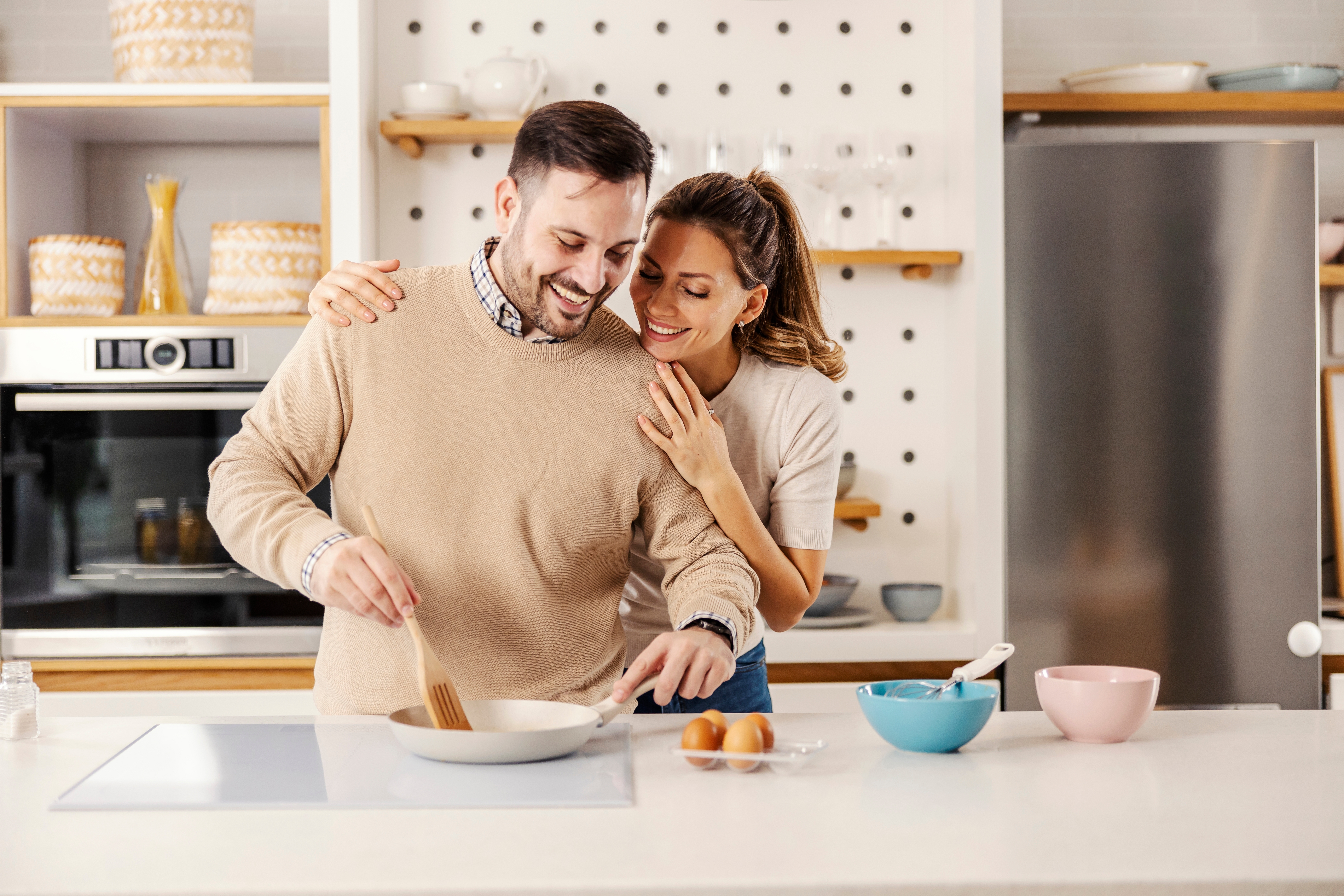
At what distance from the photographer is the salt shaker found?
4.02 ft

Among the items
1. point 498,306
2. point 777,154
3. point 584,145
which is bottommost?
point 498,306

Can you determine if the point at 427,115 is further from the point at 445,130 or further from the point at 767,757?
the point at 767,757

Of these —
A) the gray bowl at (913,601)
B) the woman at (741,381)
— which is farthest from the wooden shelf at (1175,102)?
the woman at (741,381)

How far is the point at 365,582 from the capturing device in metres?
1.19

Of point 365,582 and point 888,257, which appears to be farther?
point 888,257

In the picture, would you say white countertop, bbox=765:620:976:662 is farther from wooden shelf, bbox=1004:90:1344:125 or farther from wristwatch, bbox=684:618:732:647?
wooden shelf, bbox=1004:90:1344:125

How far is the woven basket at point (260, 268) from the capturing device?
2.45 m

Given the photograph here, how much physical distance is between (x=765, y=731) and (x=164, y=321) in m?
1.86

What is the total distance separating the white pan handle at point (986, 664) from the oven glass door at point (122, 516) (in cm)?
166

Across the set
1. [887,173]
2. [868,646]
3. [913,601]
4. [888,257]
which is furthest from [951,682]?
[887,173]

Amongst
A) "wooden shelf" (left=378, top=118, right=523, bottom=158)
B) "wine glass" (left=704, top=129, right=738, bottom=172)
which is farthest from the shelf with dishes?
"wine glass" (left=704, top=129, right=738, bottom=172)

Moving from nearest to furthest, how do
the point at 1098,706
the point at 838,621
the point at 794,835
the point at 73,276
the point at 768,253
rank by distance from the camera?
the point at 794,835 < the point at 1098,706 < the point at 768,253 < the point at 73,276 < the point at 838,621

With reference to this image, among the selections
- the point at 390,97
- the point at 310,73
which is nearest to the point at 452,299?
the point at 390,97

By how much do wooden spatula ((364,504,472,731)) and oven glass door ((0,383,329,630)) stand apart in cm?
140
